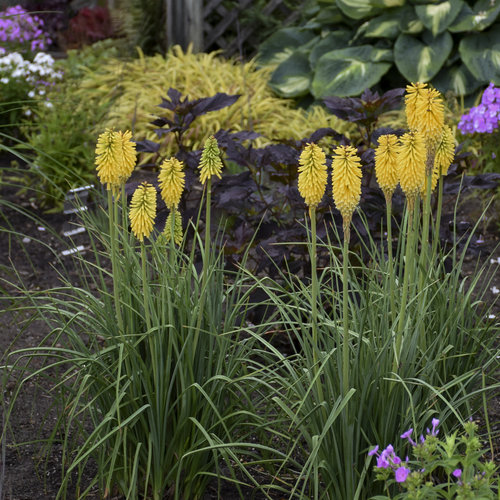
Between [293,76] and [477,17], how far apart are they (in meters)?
1.58

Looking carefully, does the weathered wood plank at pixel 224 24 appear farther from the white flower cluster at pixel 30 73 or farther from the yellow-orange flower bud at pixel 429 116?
the yellow-orange flower bud at pixel 429 116

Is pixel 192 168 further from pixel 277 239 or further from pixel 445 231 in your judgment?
pixel 445 231

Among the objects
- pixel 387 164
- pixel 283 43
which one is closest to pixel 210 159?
pixel 387 164

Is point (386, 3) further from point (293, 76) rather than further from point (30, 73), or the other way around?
point (30, 73)

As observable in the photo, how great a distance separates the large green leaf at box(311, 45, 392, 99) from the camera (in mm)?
6422

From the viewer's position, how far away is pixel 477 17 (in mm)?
6344

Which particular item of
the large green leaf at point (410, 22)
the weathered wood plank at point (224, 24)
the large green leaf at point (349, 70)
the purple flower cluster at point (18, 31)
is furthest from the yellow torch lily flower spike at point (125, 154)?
the weathered wood plank at point (224, 24)

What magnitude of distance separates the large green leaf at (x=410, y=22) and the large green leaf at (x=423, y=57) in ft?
0.36

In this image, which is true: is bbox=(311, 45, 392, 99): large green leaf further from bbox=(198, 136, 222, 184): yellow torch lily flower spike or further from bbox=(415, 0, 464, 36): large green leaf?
bbox=(198, 136, 222, 184): yellow torch lily flower spike

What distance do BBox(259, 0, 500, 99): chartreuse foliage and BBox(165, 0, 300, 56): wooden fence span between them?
104cm

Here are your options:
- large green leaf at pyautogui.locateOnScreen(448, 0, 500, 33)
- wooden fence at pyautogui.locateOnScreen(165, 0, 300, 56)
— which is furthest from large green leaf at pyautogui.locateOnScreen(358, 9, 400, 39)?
wooden fence at pyautogui.locateOnScreen(165, 0, 300, 56)

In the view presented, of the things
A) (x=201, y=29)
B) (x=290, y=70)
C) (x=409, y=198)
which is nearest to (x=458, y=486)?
(x=409, y=198)

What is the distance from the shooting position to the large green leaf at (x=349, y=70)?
6.42 m

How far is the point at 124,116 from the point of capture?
20.5ft
